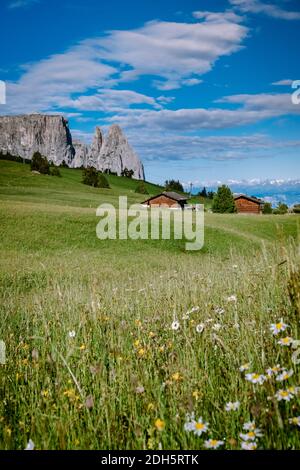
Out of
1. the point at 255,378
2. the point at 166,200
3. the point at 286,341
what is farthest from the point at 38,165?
the point at 255,378

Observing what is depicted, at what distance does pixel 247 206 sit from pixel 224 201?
52.6ft

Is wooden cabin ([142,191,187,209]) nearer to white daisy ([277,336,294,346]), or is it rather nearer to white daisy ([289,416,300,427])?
white daisy ([277,336,294,346])

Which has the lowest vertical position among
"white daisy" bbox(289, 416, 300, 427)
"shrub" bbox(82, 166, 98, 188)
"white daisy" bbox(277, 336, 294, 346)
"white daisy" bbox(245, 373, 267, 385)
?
"white daisy" bbox(289, 416, 300, 427)

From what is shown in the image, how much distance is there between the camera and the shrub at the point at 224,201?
83.5m

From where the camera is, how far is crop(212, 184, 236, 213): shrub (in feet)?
274

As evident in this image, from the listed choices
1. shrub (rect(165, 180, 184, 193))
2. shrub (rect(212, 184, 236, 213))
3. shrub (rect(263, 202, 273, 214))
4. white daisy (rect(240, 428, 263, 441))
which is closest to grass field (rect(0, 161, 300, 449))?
white daisy (rect(240, 428, 263, 441))

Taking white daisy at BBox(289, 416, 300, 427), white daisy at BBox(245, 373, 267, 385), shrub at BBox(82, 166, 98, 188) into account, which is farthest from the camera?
shrub at BBox(82, 166, 98, 188)

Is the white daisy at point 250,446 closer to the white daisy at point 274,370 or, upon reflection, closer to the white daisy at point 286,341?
the white daisy at point 274,370

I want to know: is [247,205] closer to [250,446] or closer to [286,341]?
[286,341]

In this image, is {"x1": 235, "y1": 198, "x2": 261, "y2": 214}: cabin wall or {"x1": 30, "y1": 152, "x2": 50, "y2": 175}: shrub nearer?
{"x1": 235, "y1": 198, "x2": 261, "y2": 214}: cabin wall

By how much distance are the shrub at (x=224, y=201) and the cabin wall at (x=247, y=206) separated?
13745 millimetres

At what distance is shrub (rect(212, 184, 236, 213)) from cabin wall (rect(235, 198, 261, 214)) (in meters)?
13.7
